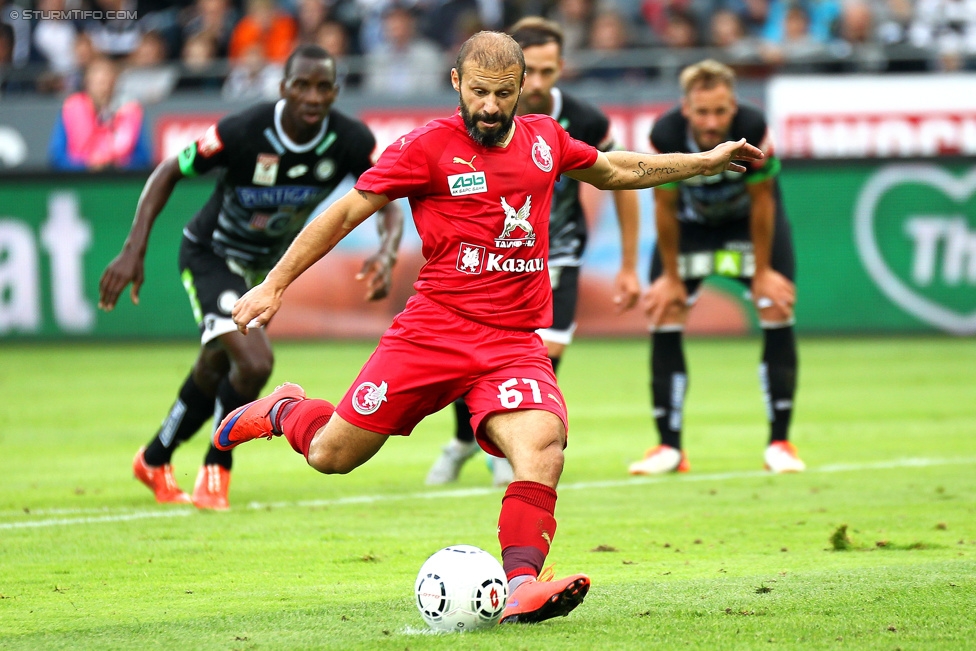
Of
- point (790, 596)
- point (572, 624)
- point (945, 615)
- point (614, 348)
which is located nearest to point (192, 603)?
point (572, 624)

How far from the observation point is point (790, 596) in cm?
527

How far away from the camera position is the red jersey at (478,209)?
5246 millimetres

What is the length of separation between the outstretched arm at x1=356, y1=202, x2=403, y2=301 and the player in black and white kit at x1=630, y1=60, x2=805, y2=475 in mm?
1912

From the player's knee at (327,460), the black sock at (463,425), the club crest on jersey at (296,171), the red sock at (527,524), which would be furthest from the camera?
the black sock at (463,425)

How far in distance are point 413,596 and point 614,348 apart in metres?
12.6

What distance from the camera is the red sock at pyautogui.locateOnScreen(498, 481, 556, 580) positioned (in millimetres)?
4984

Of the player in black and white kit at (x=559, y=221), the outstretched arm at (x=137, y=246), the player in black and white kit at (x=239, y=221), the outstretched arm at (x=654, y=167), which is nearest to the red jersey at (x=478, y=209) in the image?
the outstretched arm at (x=654, y=167)

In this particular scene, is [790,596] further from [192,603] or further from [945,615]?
[192,603]

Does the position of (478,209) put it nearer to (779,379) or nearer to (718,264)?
(718,264)

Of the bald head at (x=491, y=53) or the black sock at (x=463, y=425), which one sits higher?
the bald head at (x=491, y=53)

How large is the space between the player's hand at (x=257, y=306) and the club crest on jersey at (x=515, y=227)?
0.86m

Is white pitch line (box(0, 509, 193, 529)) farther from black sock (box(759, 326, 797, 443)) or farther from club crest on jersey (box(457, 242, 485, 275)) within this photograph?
black sock (box(759, 326, 797, 443))

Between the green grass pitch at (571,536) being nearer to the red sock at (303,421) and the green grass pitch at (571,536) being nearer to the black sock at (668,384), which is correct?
the black sock at (668,384)

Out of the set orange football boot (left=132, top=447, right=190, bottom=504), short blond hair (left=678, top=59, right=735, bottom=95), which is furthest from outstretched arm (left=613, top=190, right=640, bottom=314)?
orange football boot (left=132, top=447, right=190, bottom=504)
